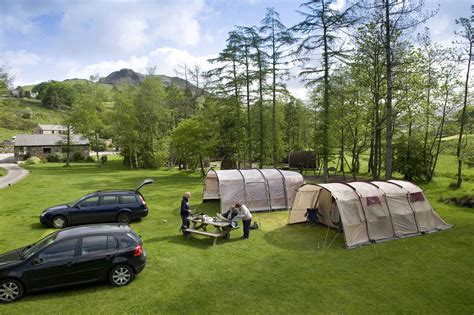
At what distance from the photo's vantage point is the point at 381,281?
9562mm

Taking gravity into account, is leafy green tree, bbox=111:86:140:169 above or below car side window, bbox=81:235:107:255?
above

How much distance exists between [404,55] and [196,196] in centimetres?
1767

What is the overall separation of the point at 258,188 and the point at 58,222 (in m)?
10.4

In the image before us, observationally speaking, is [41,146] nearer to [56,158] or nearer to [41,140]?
[41,140]

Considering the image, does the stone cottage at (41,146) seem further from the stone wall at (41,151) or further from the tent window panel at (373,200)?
the tent window panel at (373,200)

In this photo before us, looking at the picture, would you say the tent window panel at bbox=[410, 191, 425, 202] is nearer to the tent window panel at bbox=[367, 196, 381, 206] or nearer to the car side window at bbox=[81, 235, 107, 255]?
the tent window panel at bbox=[367, 196, 381, 206]

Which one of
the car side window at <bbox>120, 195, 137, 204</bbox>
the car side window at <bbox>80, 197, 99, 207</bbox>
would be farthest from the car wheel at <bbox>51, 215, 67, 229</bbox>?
the car side window at <bbox>120, 195, 137, 204</bbox>

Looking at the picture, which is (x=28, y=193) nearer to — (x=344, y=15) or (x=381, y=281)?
(x=381, y=281)

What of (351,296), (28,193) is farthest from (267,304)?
(28,193)

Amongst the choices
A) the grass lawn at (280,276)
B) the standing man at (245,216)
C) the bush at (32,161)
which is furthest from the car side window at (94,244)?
the bush at (32,161)

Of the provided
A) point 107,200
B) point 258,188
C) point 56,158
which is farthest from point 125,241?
point 56,158

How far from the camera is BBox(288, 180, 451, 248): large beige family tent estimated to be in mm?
12711

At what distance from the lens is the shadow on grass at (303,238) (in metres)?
12.7

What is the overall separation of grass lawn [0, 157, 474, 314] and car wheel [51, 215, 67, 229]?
1.56 feet
